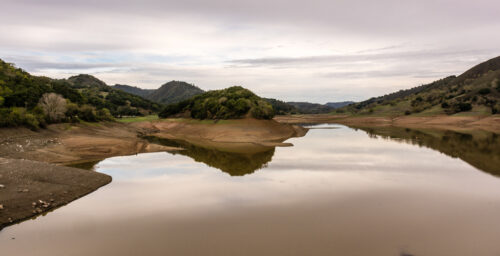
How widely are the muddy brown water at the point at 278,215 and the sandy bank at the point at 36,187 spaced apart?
827 mm

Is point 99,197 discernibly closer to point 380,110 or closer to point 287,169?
point 287,169

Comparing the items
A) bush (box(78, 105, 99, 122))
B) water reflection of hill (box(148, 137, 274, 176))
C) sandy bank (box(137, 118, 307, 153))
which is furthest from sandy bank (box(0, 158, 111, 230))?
bush (box(78, 105, 99, 122))

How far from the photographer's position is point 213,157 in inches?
1298

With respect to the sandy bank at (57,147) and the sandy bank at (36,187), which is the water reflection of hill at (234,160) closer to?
the sandy bank at (57,147)

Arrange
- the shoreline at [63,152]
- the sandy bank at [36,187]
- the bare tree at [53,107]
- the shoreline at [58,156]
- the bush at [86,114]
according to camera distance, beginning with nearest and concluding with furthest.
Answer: the sandy bank at [36,187] → the shoreline at [58,156] → the shoreline at [63,152] → the bare tree at [53,107] → the bush at [86,114]

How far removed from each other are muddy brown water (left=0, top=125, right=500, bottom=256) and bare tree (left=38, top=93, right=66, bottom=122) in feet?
84.2

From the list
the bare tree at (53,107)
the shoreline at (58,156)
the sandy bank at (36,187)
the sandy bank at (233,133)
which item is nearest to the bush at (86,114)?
the shoreline at (58,156)

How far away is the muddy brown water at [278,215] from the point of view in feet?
36.0

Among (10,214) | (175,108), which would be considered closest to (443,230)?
(10,214)

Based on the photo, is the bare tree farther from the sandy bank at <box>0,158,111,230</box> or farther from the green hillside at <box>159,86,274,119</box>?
the green hillside at <box>159,86,274,119</box>

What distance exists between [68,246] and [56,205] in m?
5.56

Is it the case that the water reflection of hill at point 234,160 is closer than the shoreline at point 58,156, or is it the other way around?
the shoreline at point 58,156

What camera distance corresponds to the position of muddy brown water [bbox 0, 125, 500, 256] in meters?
11.0

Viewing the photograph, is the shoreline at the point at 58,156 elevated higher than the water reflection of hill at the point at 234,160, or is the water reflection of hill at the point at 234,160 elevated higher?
the shoreline at the point at 58,156
